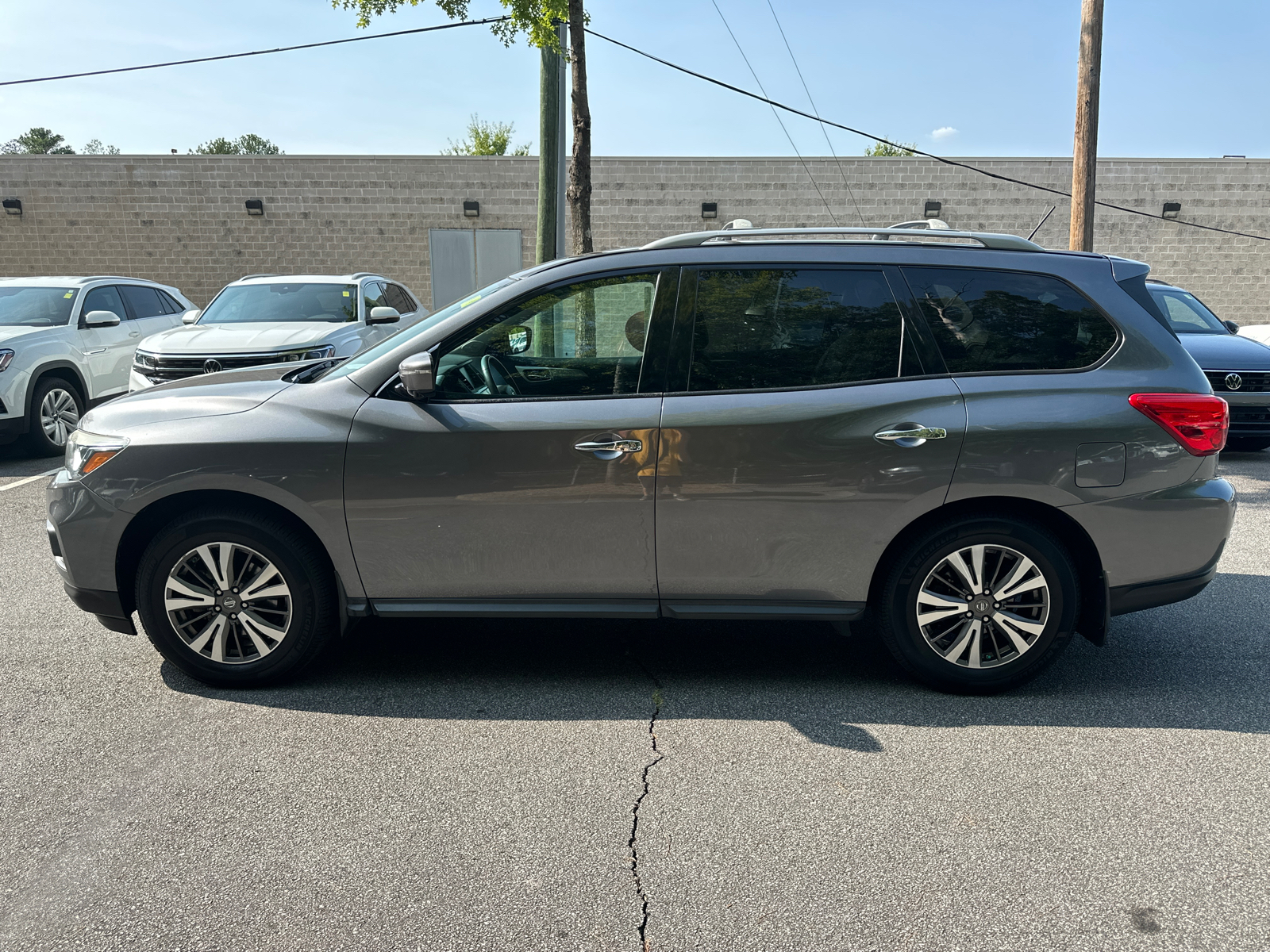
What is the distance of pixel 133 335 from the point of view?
11.2 metres

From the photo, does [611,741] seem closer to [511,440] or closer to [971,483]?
[511,440]

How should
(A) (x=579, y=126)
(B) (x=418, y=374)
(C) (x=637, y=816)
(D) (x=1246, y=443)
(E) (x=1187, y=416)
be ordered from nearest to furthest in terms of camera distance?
1. (C) (x=637, y=816)
2. (B) (x=418, y=374)
3. (E) (x=1187, y=416)
4. (D) (x=1246, y=443)
5. (A) (x=579, y=126)

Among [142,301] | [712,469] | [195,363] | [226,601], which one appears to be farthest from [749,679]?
[142,301]

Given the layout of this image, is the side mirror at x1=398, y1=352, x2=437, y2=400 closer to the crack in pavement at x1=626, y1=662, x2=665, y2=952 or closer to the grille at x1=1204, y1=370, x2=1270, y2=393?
the crack in pavement at x1=626, y1=662, x2=665, y2=952

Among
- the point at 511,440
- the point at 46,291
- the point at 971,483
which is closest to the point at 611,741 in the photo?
the point at 511,440

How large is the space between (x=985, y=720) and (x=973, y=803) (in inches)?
27.5

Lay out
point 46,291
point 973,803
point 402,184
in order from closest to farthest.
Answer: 1. point 973,803
2. point 46,291
3. point 402,184

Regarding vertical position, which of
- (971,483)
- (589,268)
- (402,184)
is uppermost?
(402,184)

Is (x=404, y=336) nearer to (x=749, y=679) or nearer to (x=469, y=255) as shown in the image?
(x=749, y=679)

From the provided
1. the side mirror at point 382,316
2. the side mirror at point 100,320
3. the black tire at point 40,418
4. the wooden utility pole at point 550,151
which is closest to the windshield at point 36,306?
the side mirror at point 100,320

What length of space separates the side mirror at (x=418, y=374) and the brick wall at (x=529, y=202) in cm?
1931

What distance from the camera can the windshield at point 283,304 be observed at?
10.3 metres

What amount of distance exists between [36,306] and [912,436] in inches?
404

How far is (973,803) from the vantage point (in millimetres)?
3154
